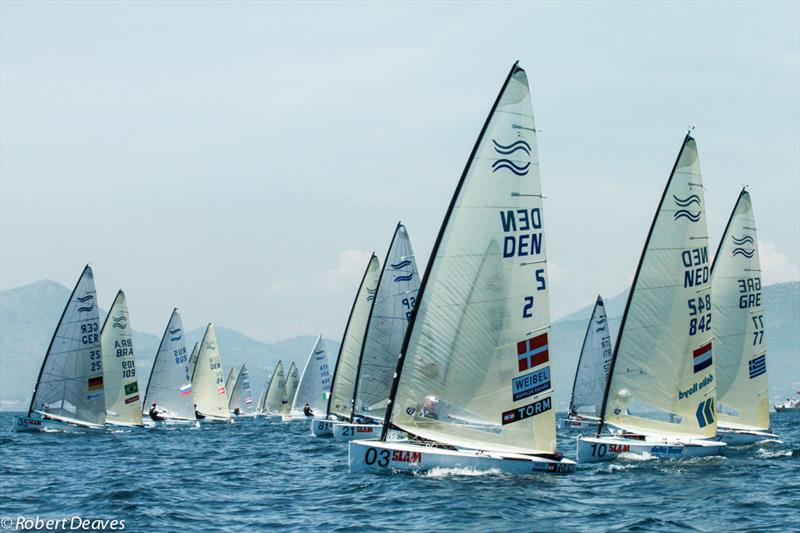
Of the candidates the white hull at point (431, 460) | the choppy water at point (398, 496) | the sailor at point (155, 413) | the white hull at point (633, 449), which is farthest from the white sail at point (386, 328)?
the white hull at point (431, 460)

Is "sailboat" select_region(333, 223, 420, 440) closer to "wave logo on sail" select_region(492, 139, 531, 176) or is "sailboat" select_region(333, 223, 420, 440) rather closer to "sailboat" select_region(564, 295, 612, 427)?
"wave logo on sail" select_region(492, 139, 531, 176)

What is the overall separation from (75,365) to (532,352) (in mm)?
30830

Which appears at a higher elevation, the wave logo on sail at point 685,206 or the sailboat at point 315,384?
the wave logo on sail at point 685,206

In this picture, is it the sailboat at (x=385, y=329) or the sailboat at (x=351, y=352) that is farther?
the sailboat at (x=351, y=352)

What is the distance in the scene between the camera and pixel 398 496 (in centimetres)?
2253

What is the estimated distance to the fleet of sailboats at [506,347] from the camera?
85.4 feet

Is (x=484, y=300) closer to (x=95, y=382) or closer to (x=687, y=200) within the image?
(x=687, y=200)

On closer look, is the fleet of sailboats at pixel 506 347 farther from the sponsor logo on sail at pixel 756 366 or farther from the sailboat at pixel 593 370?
the sailboat at pixel 593 370

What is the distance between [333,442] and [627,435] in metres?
19.1

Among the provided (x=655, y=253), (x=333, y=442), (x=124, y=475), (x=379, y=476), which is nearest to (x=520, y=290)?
(x=379, y=476)

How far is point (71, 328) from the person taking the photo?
50.2m

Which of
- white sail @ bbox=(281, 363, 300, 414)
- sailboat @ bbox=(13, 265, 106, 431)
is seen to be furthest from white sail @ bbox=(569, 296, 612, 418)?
white sail @ bbox=(281, 363, 300, 414)

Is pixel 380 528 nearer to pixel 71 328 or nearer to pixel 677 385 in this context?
Result: pixel 677 385

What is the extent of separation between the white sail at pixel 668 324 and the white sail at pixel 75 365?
1102 inches
